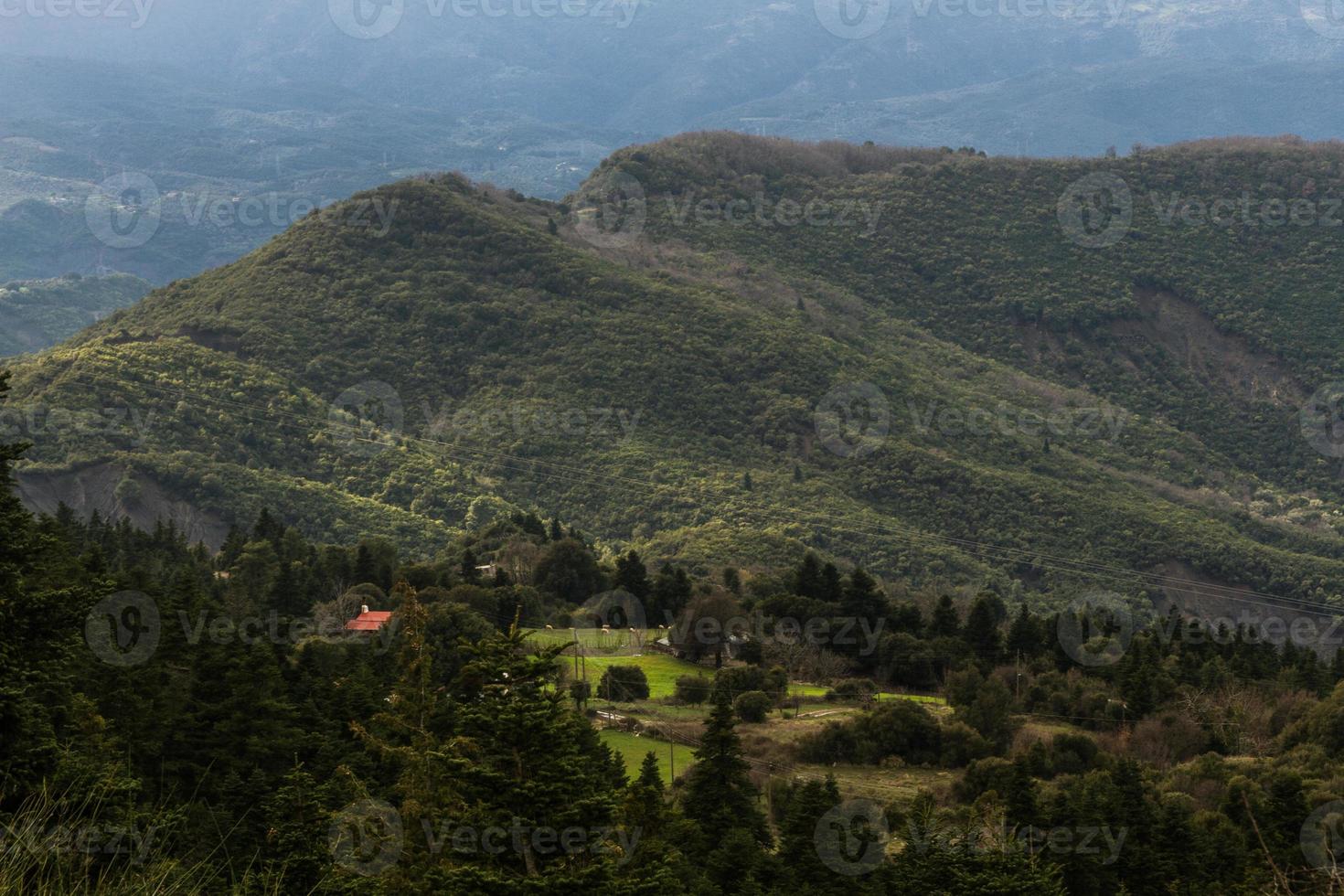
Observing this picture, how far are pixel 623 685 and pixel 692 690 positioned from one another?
171 centimetres

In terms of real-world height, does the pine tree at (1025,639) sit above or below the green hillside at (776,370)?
below

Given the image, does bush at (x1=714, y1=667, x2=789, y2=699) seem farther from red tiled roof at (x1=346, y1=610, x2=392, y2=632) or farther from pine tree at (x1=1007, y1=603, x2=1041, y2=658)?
red tiled roof at (x1=346, y1=610, x2=392, y2=632)

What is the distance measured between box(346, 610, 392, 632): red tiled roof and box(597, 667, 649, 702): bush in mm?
A: 5540

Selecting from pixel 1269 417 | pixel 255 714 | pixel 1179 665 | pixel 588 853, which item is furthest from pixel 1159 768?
pixel 1269 417

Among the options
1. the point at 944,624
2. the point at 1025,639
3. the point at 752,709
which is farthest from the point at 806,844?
the point at 944,624

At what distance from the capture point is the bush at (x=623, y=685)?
40406 millimetres

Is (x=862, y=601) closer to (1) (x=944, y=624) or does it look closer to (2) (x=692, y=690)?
(1) (x=944, y=624)

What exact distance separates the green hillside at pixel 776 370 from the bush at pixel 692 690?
26.7 m

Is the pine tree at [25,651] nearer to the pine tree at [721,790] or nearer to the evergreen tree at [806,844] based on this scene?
the evergreen tree at [806,844]

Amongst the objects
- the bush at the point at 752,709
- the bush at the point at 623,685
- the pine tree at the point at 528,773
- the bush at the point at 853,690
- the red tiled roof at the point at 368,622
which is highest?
the pine tree at the point at 528,773

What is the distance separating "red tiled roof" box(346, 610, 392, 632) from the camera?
1607 inches

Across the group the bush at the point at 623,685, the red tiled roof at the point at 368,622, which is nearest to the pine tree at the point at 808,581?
the bush at the point at 623,685

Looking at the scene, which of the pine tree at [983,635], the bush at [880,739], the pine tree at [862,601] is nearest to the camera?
the bush at [880,739]

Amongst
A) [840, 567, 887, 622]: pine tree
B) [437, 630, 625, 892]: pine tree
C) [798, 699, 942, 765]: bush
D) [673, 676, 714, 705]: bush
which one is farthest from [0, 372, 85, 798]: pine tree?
[840, 567, 887, 622]: pine tree
